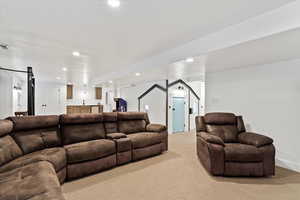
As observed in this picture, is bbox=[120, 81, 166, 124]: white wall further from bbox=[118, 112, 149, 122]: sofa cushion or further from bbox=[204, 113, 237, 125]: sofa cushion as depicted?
bbox=[204, 113, 237, 125]: sofa cushion

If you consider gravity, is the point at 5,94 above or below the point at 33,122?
above

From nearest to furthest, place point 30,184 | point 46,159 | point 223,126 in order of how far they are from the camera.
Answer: point 30,184 < point 46,159 < point 223,126

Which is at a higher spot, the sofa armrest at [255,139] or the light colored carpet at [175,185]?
the sofa armrest at [255,139]

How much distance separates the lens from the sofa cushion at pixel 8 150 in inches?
82.8

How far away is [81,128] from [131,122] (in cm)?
130

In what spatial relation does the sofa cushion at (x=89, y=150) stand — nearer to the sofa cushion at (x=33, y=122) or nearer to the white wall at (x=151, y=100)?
the sofa cushion at (x=33, y=122)

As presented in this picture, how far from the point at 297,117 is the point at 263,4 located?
8.03 feet

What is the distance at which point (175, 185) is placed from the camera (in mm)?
2395

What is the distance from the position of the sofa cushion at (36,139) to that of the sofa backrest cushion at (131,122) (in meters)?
1.45

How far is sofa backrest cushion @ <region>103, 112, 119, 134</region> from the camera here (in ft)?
12.1

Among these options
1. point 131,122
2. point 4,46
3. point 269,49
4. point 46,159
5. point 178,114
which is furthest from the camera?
point 178,114

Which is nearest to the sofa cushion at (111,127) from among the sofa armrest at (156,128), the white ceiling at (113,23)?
the sofa armrest at (156,128)

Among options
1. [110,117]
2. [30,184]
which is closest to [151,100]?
[110,117]

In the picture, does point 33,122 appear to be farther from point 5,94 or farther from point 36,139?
point 5,94
